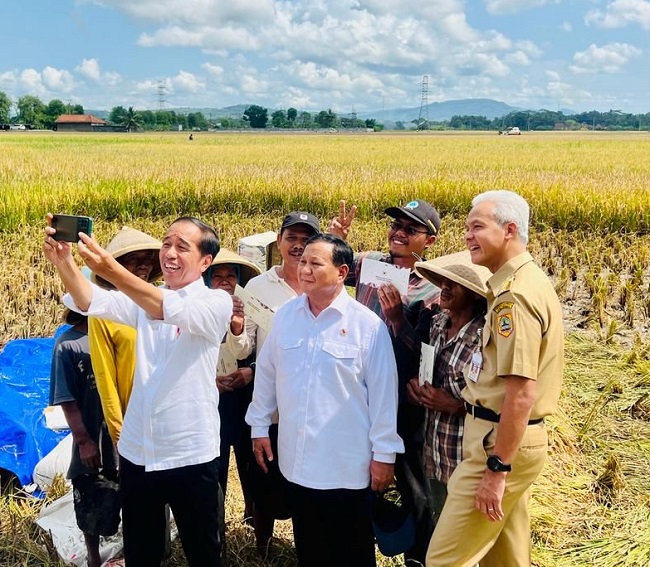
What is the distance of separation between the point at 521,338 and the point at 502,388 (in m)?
0.24

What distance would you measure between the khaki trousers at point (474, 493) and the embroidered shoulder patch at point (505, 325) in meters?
0.37

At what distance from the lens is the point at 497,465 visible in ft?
6.70

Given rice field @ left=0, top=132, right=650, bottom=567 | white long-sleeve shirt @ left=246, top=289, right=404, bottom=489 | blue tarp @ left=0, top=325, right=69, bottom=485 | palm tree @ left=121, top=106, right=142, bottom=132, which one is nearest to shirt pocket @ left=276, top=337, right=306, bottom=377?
white long-sleeve shirt @ left=246, top=289, right=404, bottom=489

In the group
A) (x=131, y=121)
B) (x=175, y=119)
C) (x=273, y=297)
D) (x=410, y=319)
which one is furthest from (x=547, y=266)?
(x=175, y=119)

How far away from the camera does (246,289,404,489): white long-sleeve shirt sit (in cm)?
225

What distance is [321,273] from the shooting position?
2252 millimetres

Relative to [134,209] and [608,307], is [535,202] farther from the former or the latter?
[134,209]

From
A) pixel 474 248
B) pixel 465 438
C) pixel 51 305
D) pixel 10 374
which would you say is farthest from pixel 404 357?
pixel 51 305

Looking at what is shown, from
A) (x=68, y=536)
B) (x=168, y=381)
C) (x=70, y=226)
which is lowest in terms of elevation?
(x=68, y=536)

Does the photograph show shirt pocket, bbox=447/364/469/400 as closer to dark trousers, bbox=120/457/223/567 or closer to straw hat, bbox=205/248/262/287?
dark trousers, bbox=120/457/223/567

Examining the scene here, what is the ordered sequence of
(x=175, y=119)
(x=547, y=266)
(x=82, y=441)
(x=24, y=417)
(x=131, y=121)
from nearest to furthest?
(x=82, y=441), (x=24, y=417), (x=547, y=266), (x=131, y=121), (x=175, y=119)

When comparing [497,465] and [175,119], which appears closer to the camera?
[497,465]

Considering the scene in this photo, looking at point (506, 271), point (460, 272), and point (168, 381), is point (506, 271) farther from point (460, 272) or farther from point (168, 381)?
point (168, 381)

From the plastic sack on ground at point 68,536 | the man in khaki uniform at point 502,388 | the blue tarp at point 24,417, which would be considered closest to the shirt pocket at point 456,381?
the man in khaki uniform at point 502,388
